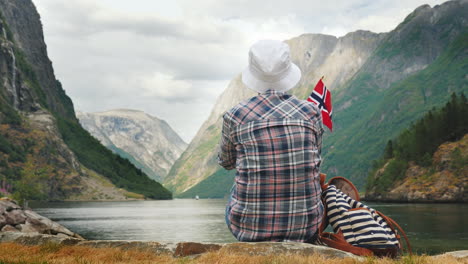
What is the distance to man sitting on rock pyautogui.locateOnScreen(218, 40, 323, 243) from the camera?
17.6 ft

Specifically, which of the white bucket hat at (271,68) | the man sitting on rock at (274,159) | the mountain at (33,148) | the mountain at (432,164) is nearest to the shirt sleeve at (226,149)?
the man sitting on rock at (274,159)

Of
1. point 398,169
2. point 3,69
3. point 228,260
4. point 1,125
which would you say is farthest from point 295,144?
point 3,69

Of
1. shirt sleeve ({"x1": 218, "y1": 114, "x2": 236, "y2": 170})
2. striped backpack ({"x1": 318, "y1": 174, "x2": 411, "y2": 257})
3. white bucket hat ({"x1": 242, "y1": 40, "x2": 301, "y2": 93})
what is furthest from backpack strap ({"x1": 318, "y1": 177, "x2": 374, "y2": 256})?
white bucket hat ({"x1": 242, "y1": 40, "x2": 301, "y2": 93})

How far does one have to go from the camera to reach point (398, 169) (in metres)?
116

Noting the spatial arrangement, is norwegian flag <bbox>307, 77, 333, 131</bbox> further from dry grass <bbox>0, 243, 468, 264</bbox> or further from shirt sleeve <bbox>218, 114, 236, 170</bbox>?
dry grass <bbox>0, 243, 468, 264</bbox>

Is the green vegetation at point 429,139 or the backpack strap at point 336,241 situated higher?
the backpack strap at point 336,241

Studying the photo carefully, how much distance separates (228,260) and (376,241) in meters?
1.72

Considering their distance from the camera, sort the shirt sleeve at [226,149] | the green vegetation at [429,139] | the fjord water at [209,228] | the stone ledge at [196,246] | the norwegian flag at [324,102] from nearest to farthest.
Answer: the stone ledge at [196,246]
the shirt sleeve at [226,149]
the norwegian flag at [324,102]
the fjord water at [209,228]
the green vegetation at [429,139]

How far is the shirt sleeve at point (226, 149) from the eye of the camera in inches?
224

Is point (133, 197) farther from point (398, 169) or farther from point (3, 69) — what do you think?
point (398, 169)

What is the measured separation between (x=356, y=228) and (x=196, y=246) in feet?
6.35

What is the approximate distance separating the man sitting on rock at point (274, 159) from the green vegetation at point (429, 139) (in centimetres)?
9793

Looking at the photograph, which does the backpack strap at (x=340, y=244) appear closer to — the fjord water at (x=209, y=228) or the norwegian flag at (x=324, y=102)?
the norwegian flag at (x=324, y=102)

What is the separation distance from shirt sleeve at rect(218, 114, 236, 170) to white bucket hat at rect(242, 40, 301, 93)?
61cm
